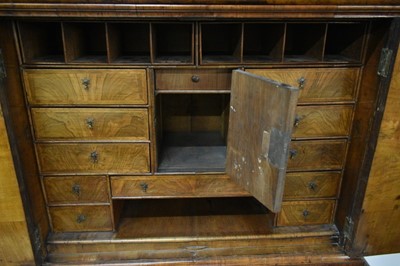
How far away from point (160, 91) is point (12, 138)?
507 mm

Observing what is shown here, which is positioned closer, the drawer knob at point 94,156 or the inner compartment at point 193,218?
the drawer knob at point 94,156

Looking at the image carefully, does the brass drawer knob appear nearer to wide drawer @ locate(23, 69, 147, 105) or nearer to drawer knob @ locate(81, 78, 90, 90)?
wide drawer @ locate(23, 69, 147, 105)

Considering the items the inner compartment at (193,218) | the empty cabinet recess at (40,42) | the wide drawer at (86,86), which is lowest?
the inner compartment at (193,218)

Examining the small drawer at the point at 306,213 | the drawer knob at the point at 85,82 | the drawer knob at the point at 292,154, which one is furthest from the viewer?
the small drawer at the point at 306,213

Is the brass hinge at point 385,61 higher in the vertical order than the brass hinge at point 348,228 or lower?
higher

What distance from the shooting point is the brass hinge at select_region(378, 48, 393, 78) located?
96 cm

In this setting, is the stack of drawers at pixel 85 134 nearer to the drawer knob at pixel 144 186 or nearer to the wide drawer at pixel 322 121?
the drawer knob at pixel 144 186

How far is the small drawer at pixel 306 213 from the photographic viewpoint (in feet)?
4.09

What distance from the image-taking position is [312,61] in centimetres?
105

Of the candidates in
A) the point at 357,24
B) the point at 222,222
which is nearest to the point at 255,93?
the point at 357,24

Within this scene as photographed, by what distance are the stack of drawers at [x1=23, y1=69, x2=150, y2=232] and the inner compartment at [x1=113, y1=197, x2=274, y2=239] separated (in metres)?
0.15

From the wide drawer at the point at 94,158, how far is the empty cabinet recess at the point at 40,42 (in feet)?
1.02

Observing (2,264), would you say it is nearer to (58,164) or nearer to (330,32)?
(58,164)

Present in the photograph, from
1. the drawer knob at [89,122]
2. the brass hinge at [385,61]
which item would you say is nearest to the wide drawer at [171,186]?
the drawer knob at [89,122]
